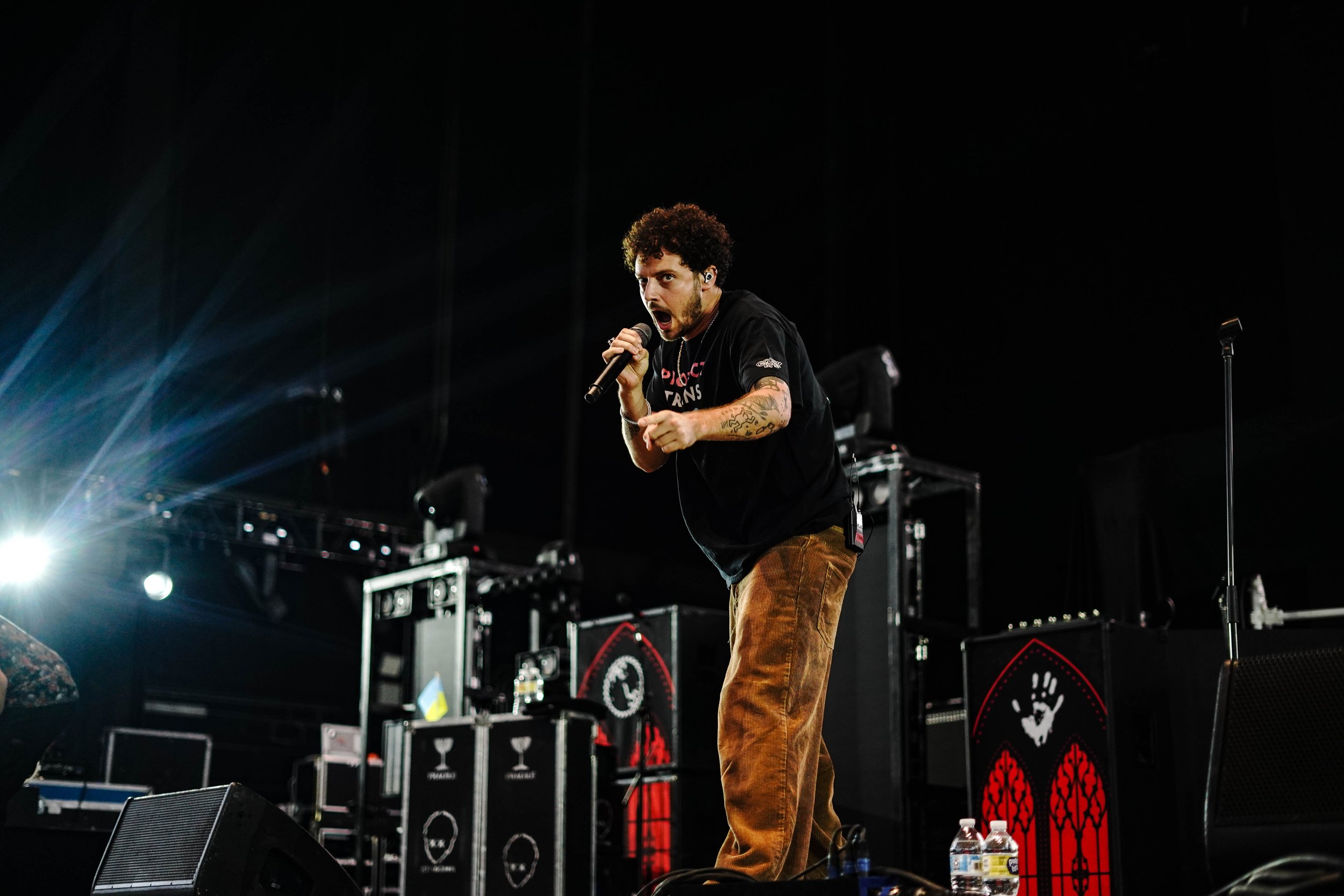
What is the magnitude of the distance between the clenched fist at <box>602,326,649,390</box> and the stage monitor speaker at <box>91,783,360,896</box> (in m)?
1.23

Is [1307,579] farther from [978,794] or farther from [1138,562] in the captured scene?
[978,794]

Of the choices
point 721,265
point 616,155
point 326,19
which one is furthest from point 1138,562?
point 326,19

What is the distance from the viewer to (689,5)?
930 cm

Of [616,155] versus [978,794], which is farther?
[616,155]

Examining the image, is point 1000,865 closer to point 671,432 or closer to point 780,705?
point 780,705

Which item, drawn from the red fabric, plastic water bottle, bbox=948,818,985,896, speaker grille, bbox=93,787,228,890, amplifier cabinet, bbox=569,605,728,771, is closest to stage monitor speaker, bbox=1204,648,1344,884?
plastic water bottle, bbox=948,818,985,896

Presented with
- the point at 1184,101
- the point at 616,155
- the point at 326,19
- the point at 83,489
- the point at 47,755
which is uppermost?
the point at 326,19

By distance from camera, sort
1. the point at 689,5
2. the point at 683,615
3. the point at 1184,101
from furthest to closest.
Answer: the point at 689,5 → the point at 1184,101 → the point at 683,615

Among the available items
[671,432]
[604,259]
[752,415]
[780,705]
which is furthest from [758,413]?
[604,259]

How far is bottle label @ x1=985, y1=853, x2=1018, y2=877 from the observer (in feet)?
12.0

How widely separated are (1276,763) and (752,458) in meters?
1.22

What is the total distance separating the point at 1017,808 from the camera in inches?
150

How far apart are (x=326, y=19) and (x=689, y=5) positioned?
256 cm

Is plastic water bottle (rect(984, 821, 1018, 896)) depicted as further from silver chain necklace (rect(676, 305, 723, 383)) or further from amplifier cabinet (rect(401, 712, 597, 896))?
silver chain necklace (rect(676, 305, 723, 383))
